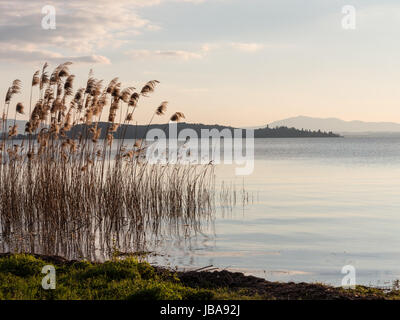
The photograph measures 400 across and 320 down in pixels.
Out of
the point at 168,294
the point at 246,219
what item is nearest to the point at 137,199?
the point at 246,219

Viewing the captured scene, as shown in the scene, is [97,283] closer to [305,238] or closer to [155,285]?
[155,285]

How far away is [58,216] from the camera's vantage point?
1327 cm

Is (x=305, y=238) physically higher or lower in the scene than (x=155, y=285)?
lower

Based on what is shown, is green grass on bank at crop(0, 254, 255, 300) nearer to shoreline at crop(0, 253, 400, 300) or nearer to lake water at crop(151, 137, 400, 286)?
shoreline at crop(0, 253, 400, 300)

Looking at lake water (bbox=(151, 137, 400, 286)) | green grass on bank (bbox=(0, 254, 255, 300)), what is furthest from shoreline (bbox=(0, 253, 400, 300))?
lake water (bbox=(151, 137, 400, 286))

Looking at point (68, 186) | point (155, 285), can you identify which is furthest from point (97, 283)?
point (68, 186)

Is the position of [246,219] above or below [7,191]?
below

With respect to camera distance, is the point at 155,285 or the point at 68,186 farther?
the point at 68,186

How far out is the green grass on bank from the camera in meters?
6.82

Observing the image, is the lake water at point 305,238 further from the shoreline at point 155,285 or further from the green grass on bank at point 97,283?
the green grass on bank at point 97,283

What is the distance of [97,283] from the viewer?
24.5 feet

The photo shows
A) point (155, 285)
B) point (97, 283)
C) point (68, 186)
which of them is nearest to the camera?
point (155, 285)

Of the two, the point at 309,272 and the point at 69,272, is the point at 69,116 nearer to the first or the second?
the point at 69,272
